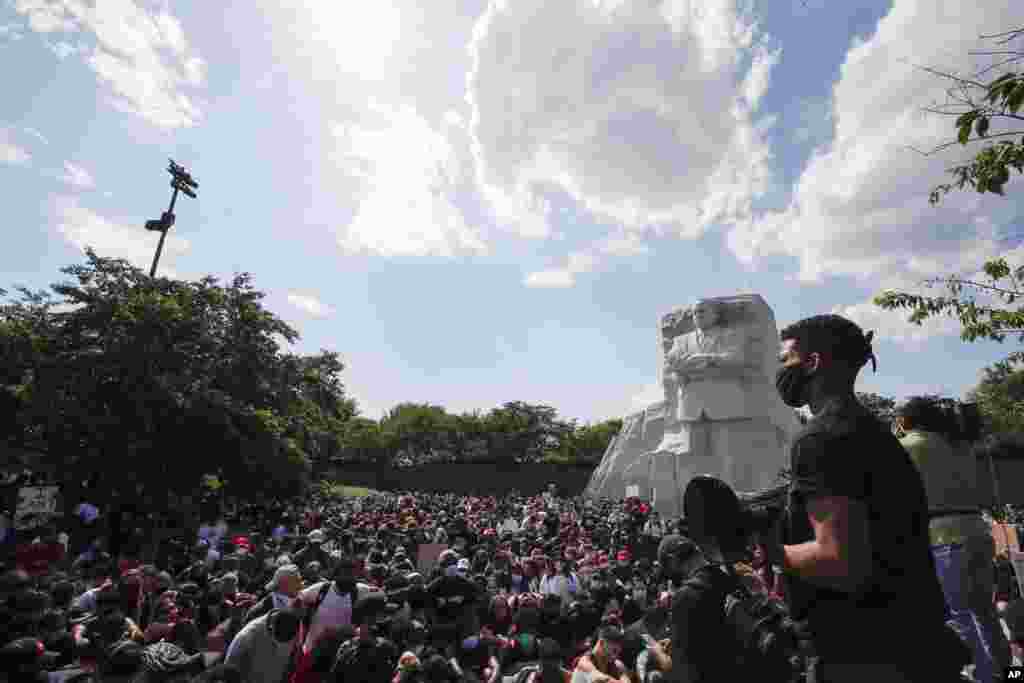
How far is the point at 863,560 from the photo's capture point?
1511 mm

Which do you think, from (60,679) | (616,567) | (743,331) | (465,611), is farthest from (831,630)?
(743,331)

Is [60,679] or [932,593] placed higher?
[932,593]

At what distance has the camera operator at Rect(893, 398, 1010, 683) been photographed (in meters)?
3.11

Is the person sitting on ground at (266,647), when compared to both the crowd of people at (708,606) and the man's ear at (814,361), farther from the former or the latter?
the man's ear at (814,361)

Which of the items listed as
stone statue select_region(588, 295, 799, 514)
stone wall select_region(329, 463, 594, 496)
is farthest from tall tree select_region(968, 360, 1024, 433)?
stone wall select_region(329, 463, 594, 496)

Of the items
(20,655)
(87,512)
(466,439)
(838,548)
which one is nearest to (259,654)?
(20,655)

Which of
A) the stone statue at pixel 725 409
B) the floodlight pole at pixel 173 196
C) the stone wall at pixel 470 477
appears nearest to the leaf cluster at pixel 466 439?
the stone wall at pixel 470 477

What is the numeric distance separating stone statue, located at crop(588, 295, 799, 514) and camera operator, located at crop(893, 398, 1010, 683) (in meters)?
22.8

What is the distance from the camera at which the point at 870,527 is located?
1549mm

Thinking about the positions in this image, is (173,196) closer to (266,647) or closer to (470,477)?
(266,647)

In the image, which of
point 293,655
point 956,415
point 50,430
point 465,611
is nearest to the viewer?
point 956,415

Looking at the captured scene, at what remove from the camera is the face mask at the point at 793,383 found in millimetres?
1974

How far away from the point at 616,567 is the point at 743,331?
19.3m

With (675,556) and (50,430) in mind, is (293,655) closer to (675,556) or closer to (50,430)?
(675,556)
